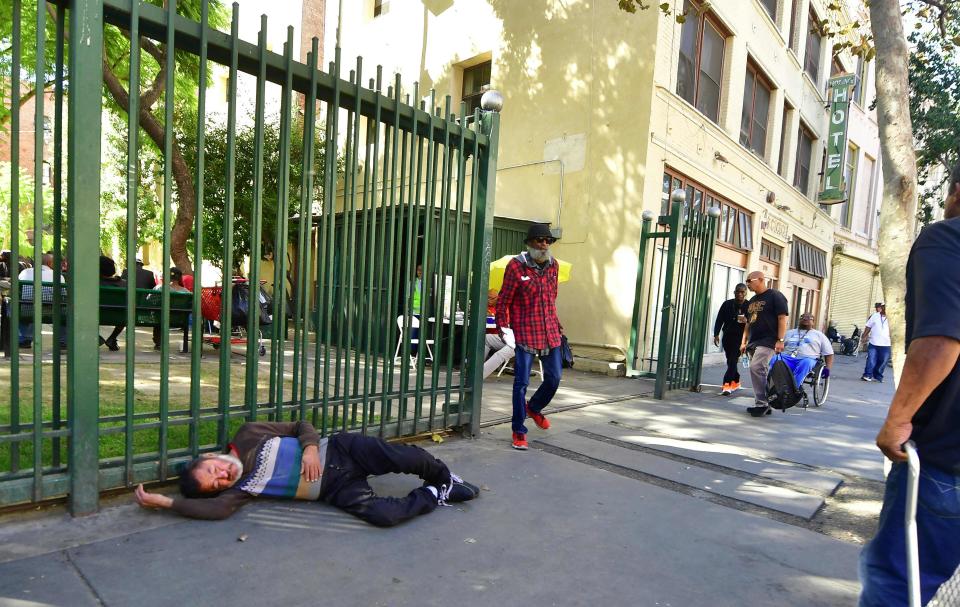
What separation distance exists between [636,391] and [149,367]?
6.52m

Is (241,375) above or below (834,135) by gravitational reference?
below

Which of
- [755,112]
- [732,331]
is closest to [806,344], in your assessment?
[732,331]

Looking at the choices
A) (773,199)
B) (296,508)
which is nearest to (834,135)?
(773,199)

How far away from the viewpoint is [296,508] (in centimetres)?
324

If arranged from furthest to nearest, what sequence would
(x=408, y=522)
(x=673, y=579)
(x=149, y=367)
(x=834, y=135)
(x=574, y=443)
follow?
(x=834, y=135) < (x=149, y=367) < (x=574, y=443) < (x=408, y=522) < (x=673, y=579)

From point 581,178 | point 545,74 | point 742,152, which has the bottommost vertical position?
point 581,178

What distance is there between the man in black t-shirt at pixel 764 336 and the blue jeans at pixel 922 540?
5.46 metres

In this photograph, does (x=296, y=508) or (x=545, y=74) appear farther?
(x=545, y=74)

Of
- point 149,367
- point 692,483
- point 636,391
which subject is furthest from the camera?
point 636,391

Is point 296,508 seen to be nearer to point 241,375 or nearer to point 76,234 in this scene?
point 76,234

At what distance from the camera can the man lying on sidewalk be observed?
3035 millimetres

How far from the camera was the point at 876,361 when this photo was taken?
12.3 meters

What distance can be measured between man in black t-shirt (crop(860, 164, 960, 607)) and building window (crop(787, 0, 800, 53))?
16.5 meters

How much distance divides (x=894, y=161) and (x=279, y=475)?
4.19 m
